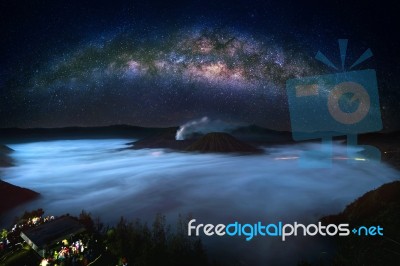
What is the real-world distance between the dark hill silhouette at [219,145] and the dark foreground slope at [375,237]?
69.8m

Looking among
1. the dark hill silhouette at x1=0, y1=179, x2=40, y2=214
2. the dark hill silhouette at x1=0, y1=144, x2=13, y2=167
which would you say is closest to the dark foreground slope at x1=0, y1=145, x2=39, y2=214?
the dark hill silhouette at x1=0, y1=179, x2=40, y2=214

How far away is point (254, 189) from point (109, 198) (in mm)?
28424

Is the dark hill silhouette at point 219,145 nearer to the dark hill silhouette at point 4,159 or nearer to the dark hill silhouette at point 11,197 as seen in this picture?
the dark hill silhouette at point 4,159

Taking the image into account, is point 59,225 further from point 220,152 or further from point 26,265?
point 220,152

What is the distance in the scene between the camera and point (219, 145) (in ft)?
335

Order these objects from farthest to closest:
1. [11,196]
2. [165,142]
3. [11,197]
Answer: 1. [165,142]
2. [11,196]
3. [11,197]

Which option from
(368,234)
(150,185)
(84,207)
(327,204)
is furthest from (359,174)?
(84,207)

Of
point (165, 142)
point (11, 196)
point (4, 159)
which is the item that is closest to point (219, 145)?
point (165, 142)

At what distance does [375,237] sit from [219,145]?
82.5 metres

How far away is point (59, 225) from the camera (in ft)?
53.2

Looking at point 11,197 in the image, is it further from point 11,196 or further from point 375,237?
point 375,237

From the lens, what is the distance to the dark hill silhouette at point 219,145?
100250 millimetres

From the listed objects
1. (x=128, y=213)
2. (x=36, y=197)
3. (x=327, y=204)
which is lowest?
(x=327, y=204)

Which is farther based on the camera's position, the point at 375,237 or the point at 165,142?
the point at 165,142
